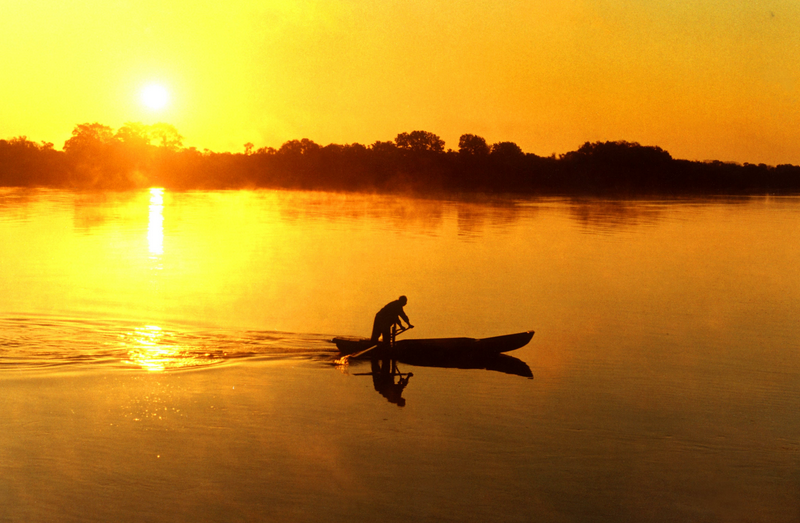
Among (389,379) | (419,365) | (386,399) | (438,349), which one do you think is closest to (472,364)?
(438,349)

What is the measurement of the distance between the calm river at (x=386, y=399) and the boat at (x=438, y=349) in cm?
39

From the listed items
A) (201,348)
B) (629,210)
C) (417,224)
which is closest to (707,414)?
(201,348)

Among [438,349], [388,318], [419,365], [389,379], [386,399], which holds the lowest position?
[386,399]

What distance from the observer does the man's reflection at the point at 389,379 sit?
60.1ft

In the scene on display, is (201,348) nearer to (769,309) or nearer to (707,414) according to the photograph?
(707,414)

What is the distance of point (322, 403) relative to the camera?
17.7 m

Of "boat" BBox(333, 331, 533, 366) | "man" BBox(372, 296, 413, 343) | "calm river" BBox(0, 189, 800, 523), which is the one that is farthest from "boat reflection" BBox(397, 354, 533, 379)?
"man" BBox(372, 296, 413, 343)

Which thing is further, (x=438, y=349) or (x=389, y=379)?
(x=438, y=349)

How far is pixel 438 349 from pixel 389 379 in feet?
5.29

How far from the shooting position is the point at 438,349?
2052cm

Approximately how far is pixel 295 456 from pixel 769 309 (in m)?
21.6

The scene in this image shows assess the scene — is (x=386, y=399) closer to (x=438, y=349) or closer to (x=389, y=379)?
(x=389, y=379)

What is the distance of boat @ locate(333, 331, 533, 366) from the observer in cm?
2050

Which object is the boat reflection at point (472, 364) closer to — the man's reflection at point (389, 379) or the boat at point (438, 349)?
the boat at point (438, 349)
